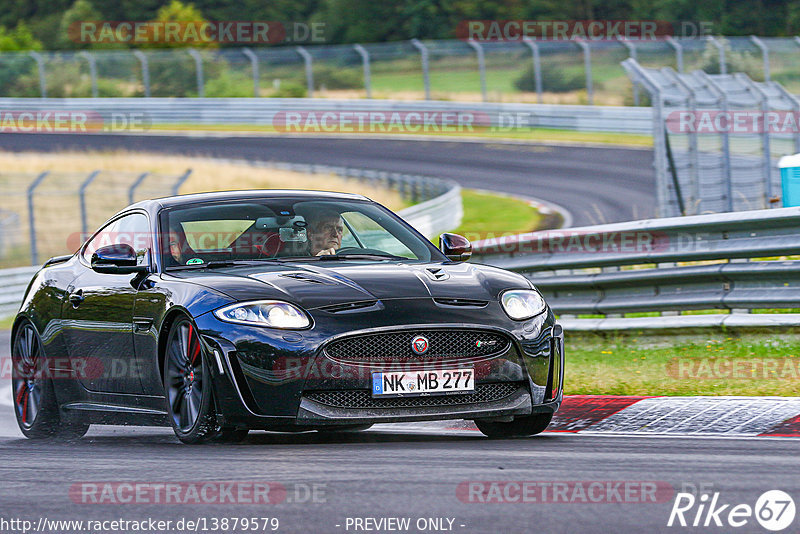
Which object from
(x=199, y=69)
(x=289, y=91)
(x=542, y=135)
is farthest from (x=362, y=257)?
(x=289, y=91)

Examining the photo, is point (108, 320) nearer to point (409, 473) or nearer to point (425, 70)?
point (409, 473)

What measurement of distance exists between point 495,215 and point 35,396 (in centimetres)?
1868

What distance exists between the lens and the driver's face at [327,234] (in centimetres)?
740

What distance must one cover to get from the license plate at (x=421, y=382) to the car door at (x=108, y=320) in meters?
1.52

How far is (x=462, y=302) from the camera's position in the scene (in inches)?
255

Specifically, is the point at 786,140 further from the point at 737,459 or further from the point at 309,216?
the point at 737,459

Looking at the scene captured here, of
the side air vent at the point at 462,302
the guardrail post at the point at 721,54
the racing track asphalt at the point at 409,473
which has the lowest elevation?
the racing track asphalt at the point at 409,473

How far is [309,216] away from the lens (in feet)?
24.6

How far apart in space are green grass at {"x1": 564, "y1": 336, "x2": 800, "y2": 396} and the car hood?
6.03 feet

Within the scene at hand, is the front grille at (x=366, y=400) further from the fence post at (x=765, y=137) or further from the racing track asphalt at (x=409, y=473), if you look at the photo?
the fence post at (x=765, y=137)

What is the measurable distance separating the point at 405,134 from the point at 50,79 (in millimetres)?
10655

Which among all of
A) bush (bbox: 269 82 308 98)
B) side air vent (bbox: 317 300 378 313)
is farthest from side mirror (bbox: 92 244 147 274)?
bush (bbox: 269 82 308 98)

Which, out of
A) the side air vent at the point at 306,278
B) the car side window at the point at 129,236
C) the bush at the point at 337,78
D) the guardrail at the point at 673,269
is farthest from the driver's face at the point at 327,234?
the bush at the point at 337,78

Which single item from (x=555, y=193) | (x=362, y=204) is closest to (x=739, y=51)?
(x=555, y=193)
